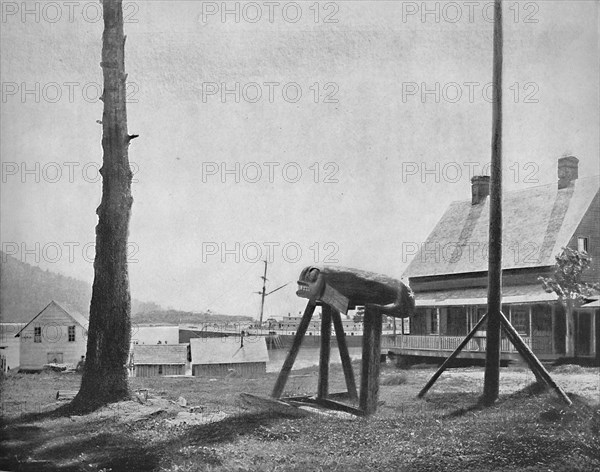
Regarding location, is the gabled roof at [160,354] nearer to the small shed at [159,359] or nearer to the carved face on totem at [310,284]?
the small shed at [159,359]

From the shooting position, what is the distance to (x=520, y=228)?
553 centimetres

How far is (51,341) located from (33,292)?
1.84ft

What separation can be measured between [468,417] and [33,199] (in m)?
4.13

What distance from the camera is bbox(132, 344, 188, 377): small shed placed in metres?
5.46

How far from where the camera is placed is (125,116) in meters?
5.84

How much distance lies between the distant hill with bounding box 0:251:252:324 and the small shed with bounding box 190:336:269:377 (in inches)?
6.9

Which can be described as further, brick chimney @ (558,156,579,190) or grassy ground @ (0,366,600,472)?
brick chimney @ (558,156,579,190)

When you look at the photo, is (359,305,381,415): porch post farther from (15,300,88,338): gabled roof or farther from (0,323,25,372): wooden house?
(0,323,25,372): wooden house

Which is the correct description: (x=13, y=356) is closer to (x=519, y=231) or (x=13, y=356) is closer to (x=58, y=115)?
(x=58, y=115)

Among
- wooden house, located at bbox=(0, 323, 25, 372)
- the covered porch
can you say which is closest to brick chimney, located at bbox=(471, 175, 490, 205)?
the covered porch

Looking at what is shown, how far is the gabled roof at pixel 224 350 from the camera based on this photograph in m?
5.41

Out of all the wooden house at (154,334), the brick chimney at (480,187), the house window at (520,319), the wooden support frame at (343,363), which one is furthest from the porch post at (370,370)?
the wooden house at (154,334)

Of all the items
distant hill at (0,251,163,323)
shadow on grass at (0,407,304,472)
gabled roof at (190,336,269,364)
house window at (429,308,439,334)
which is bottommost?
shadow on grass at (0,407,304,472)

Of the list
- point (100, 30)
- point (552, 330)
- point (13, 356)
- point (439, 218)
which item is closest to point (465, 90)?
point (439, 218)
